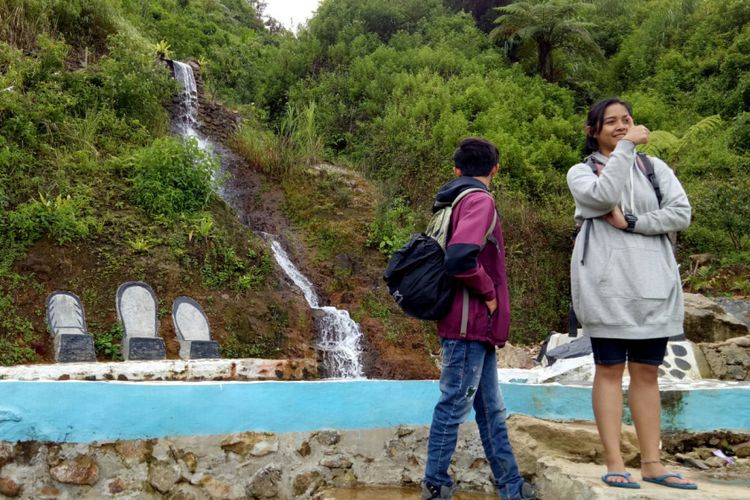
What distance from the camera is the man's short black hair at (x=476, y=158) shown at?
330 centimetres

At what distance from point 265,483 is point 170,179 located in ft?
23.0

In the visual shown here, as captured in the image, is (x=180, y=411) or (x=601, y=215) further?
(x=180, y=411)

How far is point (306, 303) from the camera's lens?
31.4 ft

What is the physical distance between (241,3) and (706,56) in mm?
15239

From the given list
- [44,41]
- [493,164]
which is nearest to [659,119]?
[44,41]

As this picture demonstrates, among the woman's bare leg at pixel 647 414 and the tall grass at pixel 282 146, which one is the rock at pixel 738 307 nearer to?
the woman's bare leg at pixel 647 414

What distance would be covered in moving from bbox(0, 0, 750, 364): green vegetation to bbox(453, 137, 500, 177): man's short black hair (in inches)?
226

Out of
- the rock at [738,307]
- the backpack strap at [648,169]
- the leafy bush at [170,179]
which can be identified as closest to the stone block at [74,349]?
the leafy bush at [170,179]

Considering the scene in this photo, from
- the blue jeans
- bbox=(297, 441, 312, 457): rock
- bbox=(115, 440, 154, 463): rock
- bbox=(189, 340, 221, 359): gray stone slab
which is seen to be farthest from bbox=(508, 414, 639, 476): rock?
bbox=(189, 340, 221, 359): gray stone slab

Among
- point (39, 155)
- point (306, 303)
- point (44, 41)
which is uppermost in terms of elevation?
point (44, 41)

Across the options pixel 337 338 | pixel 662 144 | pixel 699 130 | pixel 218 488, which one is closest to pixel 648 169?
pixel 218 488

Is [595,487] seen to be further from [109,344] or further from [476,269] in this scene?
[109,344]

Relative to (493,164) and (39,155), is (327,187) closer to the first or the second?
(39,155)

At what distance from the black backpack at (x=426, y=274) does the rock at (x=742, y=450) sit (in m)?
2.20
